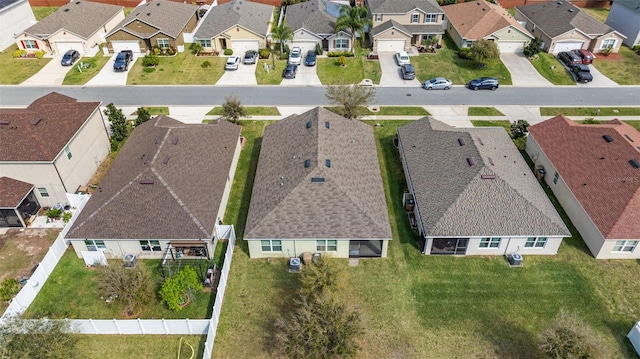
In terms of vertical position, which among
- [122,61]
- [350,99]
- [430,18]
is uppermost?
[430,18]

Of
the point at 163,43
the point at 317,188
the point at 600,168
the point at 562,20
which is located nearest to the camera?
the point at 317,188

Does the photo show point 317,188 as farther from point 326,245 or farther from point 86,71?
point 86,71

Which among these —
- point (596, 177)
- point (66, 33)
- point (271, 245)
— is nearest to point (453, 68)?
point (596, 177)

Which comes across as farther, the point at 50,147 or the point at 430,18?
the point at 430,18

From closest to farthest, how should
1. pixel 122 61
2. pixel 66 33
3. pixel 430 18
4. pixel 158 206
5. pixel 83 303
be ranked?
pixel 83 303
pixel 158 206
pixel 122 61
pixel 66 33
pixel 430 18

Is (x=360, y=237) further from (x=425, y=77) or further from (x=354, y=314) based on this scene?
(x=425, y=77)

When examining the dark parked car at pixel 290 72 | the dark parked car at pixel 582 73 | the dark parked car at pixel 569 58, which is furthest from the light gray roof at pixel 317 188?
the dark parked car at pixel 569 58

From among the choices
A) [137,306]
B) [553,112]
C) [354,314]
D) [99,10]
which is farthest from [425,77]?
[99,10]

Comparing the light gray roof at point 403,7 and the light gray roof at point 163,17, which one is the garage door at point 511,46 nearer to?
the light gray roof at point 403,7
